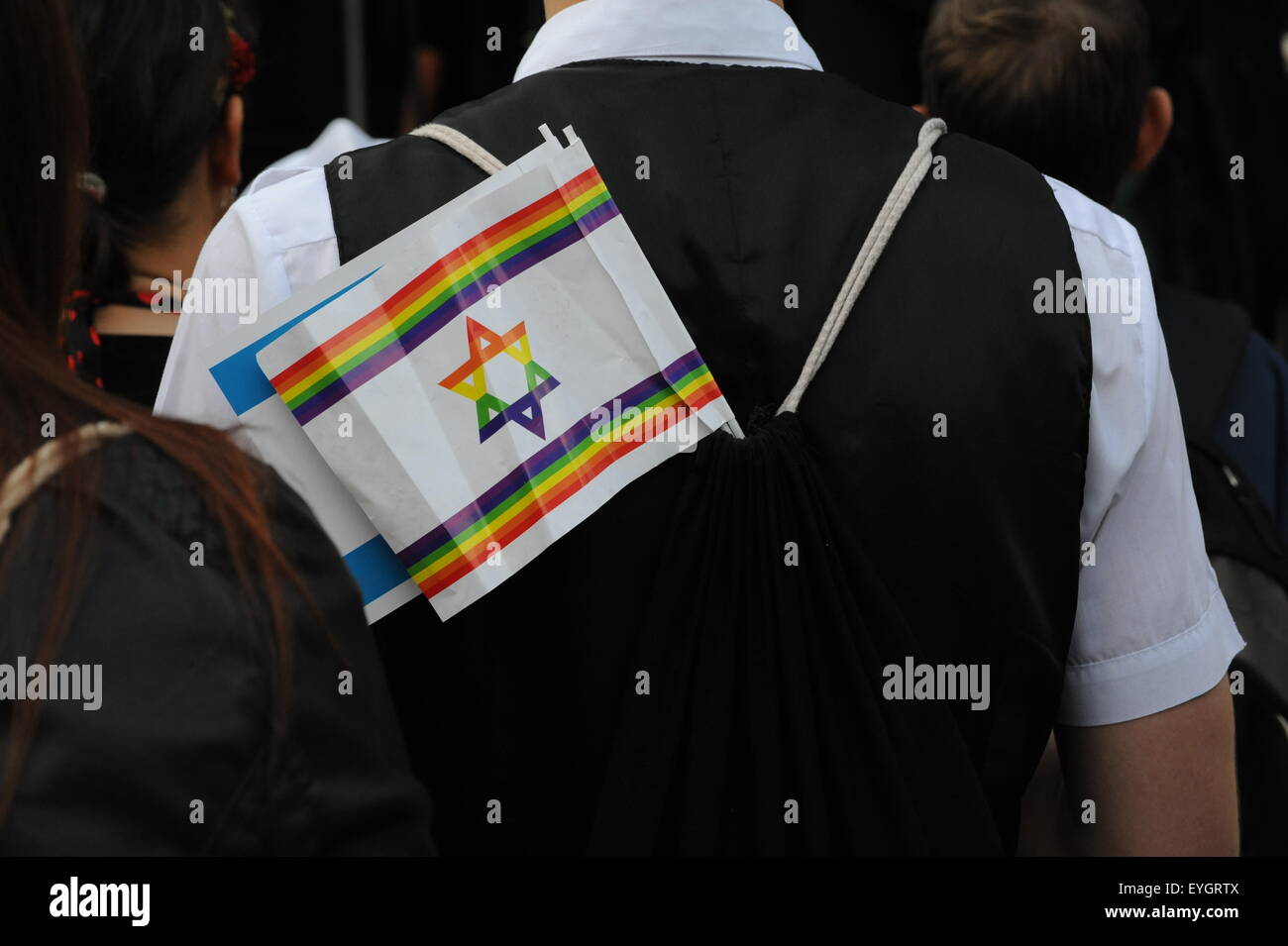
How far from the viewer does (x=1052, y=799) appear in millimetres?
1456

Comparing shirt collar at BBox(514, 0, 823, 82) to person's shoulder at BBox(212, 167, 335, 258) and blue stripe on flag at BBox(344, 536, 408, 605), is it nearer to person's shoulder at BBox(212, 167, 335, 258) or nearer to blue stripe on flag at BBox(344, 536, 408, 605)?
person's shoulder at BBox(212, 167, 335, 258)

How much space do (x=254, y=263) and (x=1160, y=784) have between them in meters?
0.88

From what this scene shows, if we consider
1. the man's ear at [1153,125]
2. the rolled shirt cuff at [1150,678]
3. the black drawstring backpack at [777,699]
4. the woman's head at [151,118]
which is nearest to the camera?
the black drawstring backpack at [777,699]

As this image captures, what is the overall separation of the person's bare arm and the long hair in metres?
0.83

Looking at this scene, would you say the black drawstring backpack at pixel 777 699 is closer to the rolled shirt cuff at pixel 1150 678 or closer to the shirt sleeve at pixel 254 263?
the rolled shirt cuff at pixel 1150 678

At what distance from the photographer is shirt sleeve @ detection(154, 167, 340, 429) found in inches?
49.7

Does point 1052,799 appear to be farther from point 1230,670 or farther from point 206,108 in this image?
point 206,108

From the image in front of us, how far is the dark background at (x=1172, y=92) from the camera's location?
3393 mm

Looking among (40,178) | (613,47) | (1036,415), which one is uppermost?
(613,47)

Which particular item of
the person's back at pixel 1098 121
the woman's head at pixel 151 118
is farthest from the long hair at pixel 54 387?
the person's back at pixel 1098 121

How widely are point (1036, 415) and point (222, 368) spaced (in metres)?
0.65

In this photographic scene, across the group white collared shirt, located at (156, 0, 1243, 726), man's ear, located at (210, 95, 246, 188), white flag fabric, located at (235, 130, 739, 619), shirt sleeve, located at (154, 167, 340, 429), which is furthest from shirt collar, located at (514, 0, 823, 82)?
man's ear, located at (210, 95, 246, 188)
